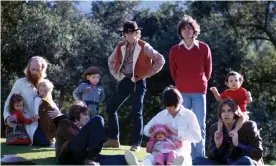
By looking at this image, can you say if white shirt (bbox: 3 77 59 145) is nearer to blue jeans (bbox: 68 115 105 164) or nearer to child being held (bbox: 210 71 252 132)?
blue jeans (bbox: 68 115 105 164)

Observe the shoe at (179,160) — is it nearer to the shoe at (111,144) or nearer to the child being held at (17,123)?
the shoe at (111,144)

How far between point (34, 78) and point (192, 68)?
7.79 ft

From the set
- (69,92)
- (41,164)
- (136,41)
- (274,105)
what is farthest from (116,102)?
(69,92)

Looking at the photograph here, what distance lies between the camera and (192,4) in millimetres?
19875

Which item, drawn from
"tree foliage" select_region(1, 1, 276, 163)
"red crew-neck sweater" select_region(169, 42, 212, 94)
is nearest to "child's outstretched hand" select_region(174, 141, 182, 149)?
"red crew-neck sweater" select_region(169, 42, 212, 94)

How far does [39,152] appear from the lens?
670 cm

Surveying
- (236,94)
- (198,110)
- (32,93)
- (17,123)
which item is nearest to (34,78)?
(32,93)

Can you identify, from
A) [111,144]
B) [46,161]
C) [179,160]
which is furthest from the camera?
[111,144]

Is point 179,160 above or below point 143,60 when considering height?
below

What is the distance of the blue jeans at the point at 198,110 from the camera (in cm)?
654

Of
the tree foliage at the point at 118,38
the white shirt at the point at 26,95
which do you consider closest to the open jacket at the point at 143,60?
the white shirt at the point at 26,95

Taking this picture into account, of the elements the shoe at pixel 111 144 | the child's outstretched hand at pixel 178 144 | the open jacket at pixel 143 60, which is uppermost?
the open jacket at pixel 143 60

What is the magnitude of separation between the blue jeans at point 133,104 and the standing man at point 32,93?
2.62 feet

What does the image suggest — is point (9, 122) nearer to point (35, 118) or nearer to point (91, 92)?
point (35, 118)
